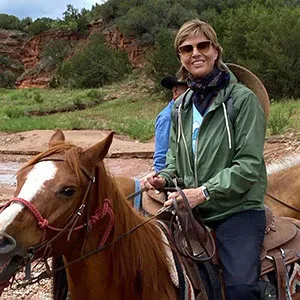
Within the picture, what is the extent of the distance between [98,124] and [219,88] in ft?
59.1

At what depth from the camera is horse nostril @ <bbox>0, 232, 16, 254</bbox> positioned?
7.36ft

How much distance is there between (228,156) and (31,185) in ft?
3.63

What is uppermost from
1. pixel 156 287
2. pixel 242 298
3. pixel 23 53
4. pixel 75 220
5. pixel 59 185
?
pixel 59 185

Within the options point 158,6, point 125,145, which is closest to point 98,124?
point 125,145

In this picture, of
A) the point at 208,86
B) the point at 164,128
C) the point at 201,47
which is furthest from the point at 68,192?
the point at 164,128

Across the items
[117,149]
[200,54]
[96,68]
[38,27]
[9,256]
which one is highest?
[200,54]

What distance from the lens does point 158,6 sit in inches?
1907

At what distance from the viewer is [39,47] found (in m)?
62.6

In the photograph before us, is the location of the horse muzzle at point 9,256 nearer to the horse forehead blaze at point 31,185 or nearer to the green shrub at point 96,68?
the horse forehead blaze at point 31,185

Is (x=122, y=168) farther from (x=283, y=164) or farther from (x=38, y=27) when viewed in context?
(x=38, y=27)

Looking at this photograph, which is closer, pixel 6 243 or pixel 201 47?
pixel 6 243

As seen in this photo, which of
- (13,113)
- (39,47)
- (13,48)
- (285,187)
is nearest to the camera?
(285,187)

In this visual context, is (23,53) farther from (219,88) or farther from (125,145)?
(219,88)

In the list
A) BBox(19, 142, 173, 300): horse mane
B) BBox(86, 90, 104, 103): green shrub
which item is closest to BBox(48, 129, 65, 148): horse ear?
BBox(19, 142, 173, 300): horse mane
